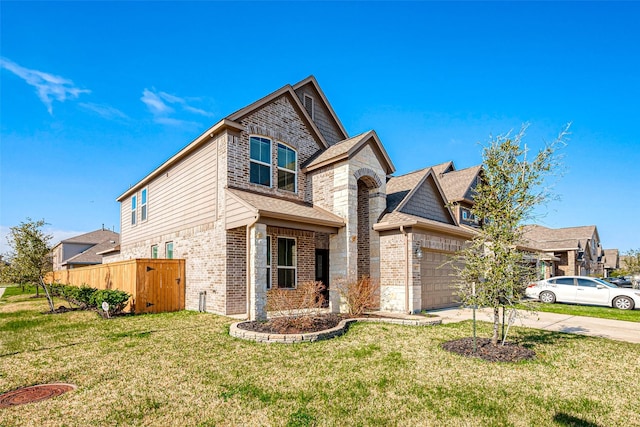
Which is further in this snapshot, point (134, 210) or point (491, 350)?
point (134, 210)

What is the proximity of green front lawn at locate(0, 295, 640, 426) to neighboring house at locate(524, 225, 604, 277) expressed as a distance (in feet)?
73.9

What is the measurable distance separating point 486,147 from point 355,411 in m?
5.96

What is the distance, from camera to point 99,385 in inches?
213

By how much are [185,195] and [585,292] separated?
59.9ft

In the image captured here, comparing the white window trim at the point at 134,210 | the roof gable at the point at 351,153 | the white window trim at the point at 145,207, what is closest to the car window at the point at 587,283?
the roof gable at the point at 351,153

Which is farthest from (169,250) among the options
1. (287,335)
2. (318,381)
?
(318,381)

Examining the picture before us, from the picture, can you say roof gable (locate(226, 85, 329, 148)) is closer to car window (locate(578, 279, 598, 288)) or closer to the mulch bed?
the mulch bed

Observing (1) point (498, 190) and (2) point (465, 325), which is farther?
(2) point (465, 325)

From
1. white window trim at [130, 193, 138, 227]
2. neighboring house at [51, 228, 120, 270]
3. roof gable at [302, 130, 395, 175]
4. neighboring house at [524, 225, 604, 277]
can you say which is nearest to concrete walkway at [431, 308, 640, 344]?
roof gable at [302, 130, 395, 175]

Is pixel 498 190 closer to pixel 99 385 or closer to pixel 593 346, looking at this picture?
pixel 593 346

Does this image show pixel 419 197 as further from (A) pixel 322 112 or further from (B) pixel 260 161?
(B) pixel 260 161

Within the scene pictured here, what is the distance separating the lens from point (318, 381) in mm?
5504

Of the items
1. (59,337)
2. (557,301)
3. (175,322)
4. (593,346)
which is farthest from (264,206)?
(557,301)

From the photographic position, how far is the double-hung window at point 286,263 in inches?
518
